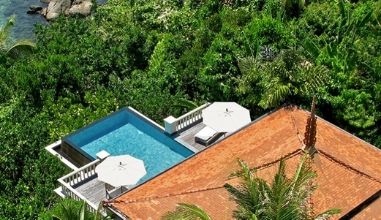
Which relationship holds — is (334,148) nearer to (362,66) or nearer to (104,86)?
(362,66)

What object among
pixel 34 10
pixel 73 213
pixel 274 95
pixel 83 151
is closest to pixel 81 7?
pixel 34 10

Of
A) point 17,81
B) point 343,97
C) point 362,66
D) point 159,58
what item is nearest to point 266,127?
point 343,97

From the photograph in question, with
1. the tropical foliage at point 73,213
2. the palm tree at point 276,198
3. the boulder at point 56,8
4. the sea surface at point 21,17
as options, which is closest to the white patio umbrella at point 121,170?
the tropical foliage at point 73,213

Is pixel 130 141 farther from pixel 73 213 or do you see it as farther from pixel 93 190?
pixel 73 213

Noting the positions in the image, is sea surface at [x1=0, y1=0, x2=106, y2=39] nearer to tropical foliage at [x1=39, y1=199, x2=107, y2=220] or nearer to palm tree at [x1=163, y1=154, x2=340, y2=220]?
tropical foliage at [x1=39, y1=199, x2=107, y2=220]

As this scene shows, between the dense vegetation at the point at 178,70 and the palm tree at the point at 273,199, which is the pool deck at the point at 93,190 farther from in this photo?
the palm tree at the point at 273,199
